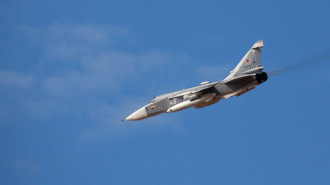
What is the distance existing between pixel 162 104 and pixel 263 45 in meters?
7.46

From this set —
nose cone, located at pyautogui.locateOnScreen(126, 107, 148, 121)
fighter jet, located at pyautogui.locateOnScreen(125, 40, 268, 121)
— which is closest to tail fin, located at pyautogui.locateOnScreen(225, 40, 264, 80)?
fighter jet, located at pyautogui.locateOnScreen(125, 40, 268, 121)

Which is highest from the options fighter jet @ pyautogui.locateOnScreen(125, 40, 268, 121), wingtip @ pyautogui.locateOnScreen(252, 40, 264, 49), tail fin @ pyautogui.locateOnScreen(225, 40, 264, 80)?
wingtip @ pyautogui.locateOnScreen(252, 40, 264, 49)

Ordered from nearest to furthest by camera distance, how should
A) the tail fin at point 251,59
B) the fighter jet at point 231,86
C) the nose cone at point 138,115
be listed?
the fighter jet at point 231,86 < the tail fin at point 251,59 < the nose cone at point 138,115

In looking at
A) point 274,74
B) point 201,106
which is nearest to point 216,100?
point 201,106

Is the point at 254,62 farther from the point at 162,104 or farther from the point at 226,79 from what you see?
the point at 162,104

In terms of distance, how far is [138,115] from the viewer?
45.4 m

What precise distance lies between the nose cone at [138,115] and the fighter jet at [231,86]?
2.31 metres

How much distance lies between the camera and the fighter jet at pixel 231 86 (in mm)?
40981

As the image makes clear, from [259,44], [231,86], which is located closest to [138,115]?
[231,86]

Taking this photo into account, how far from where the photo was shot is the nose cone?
4522cm

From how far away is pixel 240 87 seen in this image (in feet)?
136

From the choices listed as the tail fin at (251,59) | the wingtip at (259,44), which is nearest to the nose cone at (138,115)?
the tail fin at (251,59)

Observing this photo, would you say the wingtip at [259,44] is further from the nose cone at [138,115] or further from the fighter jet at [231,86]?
the nose cone at [138,115]

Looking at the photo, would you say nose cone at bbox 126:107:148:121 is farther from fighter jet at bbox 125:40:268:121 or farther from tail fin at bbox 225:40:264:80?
tail fin at bbox 225:40:264:80
